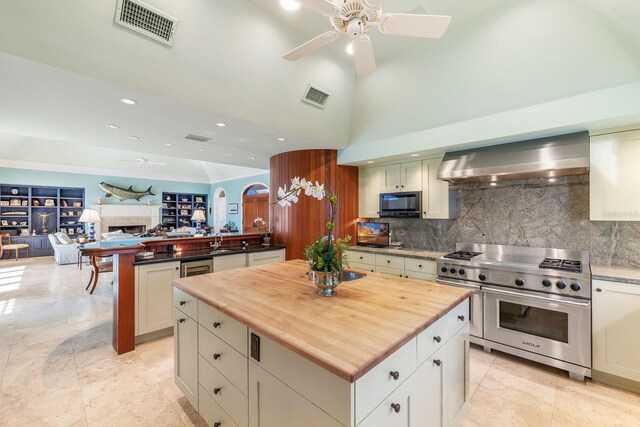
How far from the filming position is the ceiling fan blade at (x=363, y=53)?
184 cm

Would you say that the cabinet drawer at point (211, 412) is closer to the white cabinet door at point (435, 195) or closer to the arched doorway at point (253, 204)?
the white cabinet door at point (435, 195)

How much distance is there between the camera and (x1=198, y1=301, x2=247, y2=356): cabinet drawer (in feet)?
4.61

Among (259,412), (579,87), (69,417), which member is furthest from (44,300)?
(579,87)

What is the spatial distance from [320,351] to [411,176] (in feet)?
11.0

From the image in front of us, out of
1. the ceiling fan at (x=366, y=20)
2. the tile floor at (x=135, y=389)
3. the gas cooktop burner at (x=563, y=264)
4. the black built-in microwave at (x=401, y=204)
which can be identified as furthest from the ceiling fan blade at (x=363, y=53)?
the tile floor at (x=135, y=389)

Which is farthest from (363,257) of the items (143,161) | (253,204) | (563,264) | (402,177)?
(143,161)

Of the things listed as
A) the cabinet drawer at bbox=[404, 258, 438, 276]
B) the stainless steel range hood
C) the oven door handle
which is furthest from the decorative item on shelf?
the oven door handle

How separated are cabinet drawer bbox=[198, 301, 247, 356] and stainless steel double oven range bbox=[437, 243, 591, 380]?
2486 millimetres

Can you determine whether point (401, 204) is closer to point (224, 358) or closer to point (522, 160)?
point (522, 160)

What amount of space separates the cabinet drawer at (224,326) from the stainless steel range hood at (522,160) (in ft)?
9.20

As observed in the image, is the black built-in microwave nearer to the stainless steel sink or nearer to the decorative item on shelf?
the stainless steel sink

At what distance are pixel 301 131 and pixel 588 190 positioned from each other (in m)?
3.18

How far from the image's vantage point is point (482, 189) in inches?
136

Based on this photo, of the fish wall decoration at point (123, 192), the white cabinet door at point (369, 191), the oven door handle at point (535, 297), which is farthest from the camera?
the fish wall decoration at point (123, 192)
